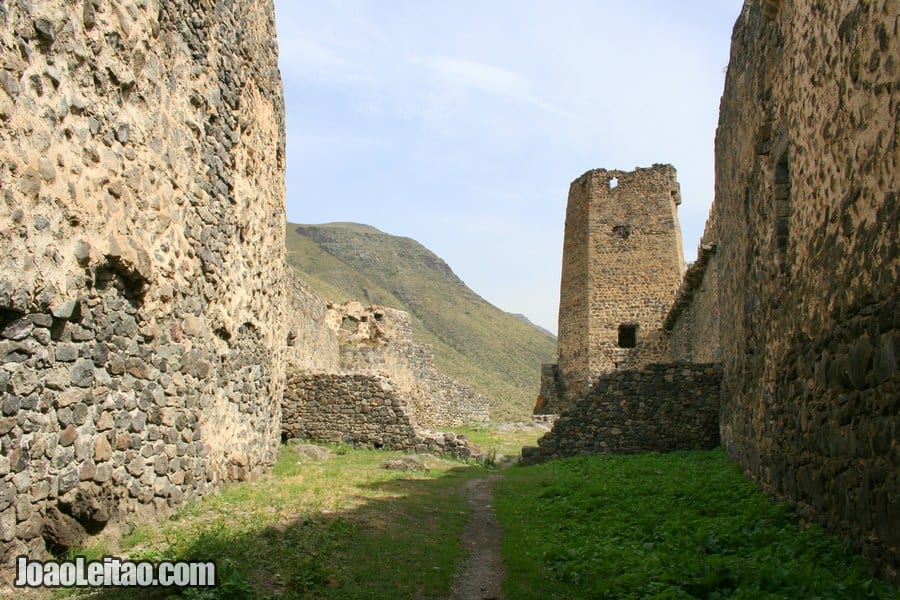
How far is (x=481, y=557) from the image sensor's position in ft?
23.4

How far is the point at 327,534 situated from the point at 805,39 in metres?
6.51

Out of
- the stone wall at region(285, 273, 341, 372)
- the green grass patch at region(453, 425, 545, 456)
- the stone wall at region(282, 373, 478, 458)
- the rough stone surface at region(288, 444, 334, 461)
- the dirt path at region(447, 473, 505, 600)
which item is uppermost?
the stone wall at region(285, 273, 341, 372)

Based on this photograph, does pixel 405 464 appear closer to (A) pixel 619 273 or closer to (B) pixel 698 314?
(B) pixel 698 314

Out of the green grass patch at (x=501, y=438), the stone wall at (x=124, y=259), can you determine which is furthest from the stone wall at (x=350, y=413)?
the stone wall at (x=124, y=259)

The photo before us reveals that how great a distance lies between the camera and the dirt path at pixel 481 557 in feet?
19.2

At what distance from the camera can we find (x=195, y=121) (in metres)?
7.84

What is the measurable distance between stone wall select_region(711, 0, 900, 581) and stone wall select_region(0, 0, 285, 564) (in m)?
5.72

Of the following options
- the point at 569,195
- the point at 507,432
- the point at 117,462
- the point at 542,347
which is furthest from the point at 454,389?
the point at 542,347

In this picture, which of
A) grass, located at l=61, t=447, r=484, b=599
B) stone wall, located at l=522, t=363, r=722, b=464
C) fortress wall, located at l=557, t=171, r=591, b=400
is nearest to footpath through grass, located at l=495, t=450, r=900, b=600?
grass, located at l=61, t=447, r=484, b=599

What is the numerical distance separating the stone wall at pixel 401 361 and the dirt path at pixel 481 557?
1320 centimetres

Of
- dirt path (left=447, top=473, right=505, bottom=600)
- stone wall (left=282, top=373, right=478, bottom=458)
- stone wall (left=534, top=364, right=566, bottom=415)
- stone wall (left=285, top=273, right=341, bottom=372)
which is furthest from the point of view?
stone wall (left=534, top=364, right=566, bottom=415)

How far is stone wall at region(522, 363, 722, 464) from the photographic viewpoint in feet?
45.0

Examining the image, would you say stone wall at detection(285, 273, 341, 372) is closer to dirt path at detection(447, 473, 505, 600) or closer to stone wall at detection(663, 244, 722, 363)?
dirt path at detection(447, 473, 505, 600)

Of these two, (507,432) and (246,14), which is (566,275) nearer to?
(507,432)
